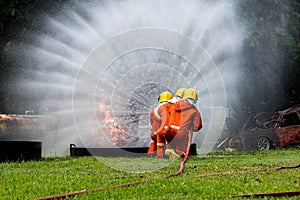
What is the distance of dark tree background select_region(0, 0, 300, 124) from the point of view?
16.8m

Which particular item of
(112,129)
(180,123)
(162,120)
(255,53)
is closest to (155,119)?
(162,120)

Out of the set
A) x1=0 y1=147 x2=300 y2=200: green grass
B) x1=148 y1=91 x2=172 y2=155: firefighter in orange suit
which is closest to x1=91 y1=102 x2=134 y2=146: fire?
x1=148 y1=91 x2=172 y2=155: firefighter in orange suit

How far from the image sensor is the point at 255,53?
18234 mm

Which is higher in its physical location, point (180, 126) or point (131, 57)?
point (131, 57)

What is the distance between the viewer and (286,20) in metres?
18.6

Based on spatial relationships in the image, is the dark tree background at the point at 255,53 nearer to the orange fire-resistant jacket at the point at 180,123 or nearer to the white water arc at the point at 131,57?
the white water arc at the point at 131,57

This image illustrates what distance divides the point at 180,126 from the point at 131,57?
169 cm

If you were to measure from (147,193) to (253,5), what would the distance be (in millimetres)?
14344

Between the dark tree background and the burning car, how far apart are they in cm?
152

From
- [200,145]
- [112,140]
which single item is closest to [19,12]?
[112,140]

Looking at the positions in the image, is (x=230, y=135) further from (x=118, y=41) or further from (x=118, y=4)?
(x=118, y=41)

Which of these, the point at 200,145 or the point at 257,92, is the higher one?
the point at 257,92

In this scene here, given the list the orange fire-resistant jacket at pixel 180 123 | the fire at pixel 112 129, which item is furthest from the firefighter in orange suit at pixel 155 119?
the fire at pixel 112 129

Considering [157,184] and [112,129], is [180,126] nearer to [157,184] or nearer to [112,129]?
[112,129]
